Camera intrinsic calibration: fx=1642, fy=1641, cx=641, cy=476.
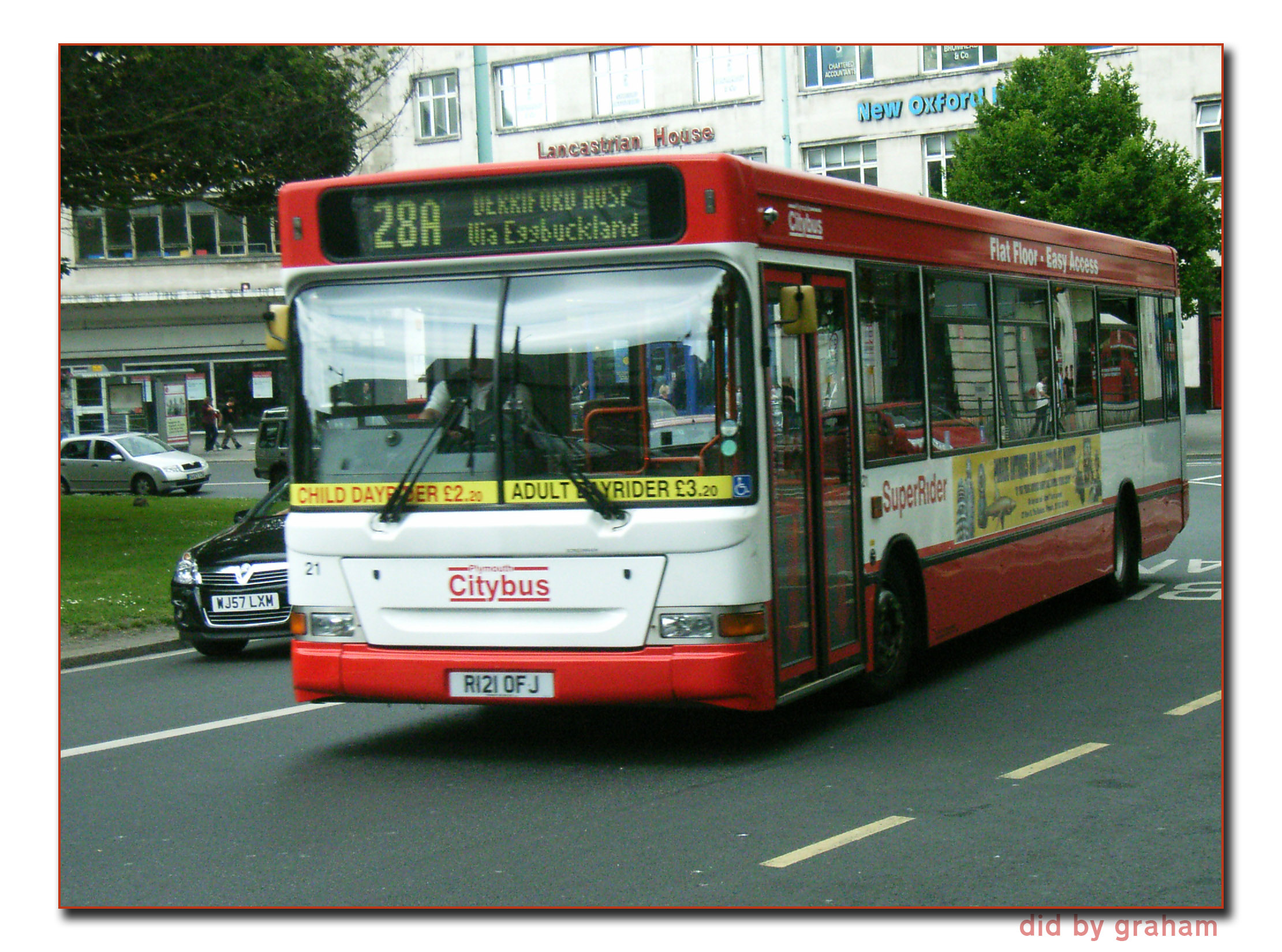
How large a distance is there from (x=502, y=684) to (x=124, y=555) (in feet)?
39.7

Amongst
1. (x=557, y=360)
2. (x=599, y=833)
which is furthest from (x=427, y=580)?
(x=599, y=833)

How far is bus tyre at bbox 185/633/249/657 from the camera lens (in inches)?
→ 500

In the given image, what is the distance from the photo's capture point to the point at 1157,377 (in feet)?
49.4

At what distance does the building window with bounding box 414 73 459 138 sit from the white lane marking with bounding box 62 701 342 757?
20776mm

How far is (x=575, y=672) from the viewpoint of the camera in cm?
771

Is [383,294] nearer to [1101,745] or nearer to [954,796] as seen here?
[954,796]

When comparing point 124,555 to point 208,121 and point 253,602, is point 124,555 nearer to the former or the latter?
point 208,121

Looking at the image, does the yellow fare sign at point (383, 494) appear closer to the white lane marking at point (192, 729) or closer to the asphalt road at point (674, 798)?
the white lane marking at point (192, 729)

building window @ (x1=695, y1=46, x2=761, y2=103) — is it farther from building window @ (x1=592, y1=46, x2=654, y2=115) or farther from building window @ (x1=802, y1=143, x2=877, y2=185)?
building window @ (x1=802, y1=143, x2=877, y2=185)

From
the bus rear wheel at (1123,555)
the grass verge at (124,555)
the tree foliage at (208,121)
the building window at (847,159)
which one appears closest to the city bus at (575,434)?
the grass verge at (124,555)

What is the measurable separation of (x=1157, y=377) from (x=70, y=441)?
29.4m

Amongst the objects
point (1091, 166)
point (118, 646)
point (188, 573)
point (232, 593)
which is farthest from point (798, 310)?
point (1091, 166)

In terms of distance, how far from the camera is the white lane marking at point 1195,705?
29.2 ft

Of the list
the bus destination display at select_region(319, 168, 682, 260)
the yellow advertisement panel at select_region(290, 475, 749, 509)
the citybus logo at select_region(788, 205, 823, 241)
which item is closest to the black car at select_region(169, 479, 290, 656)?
the yellow advertisement panel at select_region(290, 475, 749, 509)
